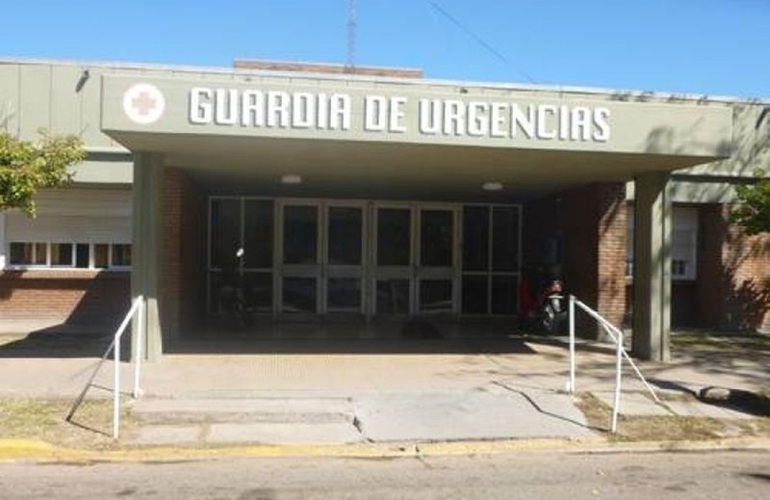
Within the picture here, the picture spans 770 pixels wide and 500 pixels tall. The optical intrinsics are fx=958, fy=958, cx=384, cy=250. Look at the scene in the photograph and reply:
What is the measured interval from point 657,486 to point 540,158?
6394 millimetres

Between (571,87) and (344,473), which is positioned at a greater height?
(571,87)

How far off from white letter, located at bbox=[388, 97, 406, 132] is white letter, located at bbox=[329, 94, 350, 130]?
0.54m

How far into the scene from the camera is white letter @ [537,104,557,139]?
1230cm

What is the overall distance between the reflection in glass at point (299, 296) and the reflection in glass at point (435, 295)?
244 cm

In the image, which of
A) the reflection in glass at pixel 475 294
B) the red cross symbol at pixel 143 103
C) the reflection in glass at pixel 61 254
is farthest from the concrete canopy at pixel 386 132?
the reflection in glass at pixel 475 294

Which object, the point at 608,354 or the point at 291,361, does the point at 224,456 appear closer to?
the point at 291,361

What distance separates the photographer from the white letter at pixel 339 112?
1188cm

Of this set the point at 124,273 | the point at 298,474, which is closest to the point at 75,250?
the point at 124,273

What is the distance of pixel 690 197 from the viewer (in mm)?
19109

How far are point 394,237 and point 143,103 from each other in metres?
10.1

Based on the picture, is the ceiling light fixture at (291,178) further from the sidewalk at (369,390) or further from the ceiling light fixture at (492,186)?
the ceiling light fixture at (492,186)

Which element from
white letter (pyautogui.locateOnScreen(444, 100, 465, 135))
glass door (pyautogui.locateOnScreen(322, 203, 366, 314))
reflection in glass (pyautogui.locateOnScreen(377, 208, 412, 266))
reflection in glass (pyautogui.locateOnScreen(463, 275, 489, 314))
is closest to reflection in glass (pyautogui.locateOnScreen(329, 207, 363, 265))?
glass door (pyautogui.locateOnScreen(322, 203, 366, 314))

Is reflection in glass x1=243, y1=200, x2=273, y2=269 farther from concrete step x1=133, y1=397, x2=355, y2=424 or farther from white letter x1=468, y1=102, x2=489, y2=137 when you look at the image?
concrete step x1=133, y1=397, x2=355, y2=424

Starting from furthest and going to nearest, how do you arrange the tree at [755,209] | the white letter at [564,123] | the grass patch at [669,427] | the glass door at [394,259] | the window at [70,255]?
the glass door at [394,259] → the window at [70,255] → the tree at [755,209] → the white letter at [564,123] → the grass patch at [669,427]
